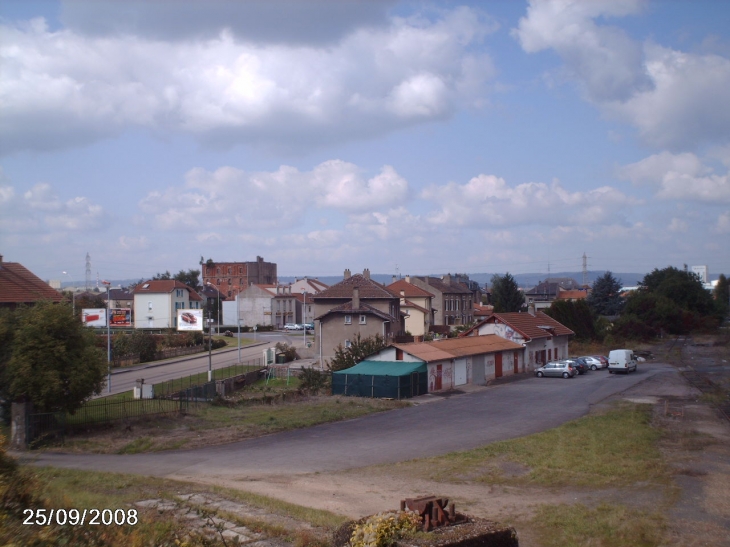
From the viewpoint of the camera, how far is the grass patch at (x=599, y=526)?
1309 centimetres

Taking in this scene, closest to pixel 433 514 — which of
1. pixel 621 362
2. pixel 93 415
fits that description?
pixel 93 415

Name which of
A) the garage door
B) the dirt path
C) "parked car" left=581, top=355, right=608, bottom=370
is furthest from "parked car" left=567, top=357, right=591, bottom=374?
the dirt path

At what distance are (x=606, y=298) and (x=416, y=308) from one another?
5471cm

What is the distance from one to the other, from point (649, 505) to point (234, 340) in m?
79.4

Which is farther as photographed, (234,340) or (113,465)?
(234,340)

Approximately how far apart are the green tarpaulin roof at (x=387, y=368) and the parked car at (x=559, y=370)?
15547 mm

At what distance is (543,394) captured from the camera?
42.0 metres

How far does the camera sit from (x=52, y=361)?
26859mm

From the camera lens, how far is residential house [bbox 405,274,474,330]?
101 m

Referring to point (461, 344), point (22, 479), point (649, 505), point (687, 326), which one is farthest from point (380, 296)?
point (687, 326)

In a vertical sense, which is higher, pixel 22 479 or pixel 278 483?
pixel 22 479

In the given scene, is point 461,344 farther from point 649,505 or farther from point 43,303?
point 649,505

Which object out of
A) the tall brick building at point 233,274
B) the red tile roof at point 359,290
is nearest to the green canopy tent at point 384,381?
the red tile roof at point 359,290

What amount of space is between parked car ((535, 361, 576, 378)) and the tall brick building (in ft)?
349
